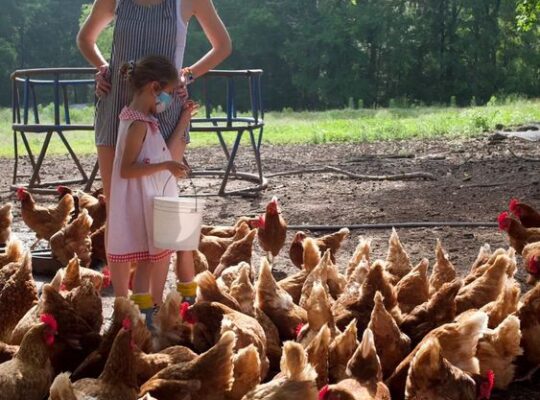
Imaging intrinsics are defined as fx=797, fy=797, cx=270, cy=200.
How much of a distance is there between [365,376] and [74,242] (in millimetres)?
3029

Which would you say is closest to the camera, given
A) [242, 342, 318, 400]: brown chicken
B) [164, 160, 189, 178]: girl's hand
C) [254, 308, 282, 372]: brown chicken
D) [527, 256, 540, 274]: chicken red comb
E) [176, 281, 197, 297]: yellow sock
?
[242, 342, 318, 400]: brown chicken

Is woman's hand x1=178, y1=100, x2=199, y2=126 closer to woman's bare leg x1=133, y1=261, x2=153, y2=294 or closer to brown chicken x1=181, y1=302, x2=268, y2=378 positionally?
woman's bare leg x1=133, y1=261, x2=153, y2=294

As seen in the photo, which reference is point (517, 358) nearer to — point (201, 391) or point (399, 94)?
point (201, 391)

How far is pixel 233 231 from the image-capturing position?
19.1 feet

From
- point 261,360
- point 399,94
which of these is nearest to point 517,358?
point 261,360

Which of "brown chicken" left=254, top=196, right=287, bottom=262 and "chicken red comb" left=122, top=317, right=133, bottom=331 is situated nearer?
"chicken red comb" left=122, top=317, right=133, bottom=331

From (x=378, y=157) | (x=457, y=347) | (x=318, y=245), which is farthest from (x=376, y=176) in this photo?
(x=457, y=347)

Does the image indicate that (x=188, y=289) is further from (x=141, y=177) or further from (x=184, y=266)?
(x=141, y=177)

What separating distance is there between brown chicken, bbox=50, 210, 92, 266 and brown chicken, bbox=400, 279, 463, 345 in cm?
266

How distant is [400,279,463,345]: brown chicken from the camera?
3758 mm

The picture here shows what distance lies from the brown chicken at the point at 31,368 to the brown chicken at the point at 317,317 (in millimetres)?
1115

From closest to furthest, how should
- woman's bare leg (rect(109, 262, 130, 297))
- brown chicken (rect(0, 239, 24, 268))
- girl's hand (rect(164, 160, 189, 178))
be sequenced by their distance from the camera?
girl's hand (rect(164, 160, 189, 178)) < woman's bare leg (rect(109, 262, 130, 297)) < brown chicken (rect(0, 239, 24, 268))

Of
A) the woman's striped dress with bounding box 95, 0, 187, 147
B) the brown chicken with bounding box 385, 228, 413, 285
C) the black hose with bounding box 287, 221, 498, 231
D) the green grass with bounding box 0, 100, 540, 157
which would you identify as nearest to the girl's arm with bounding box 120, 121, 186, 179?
the woman's striped dress with bounding box 95, 0, 187, 147

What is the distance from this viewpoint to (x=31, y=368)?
10.5 ft
